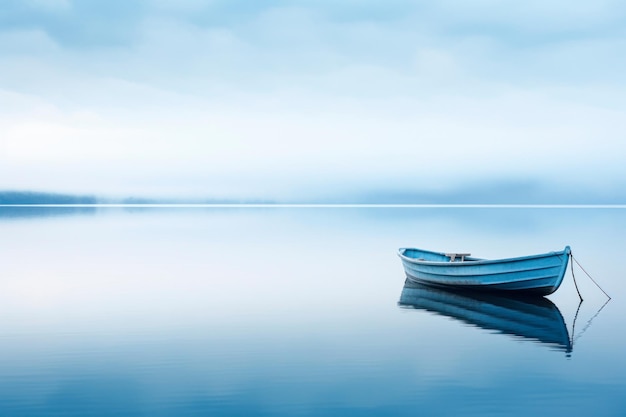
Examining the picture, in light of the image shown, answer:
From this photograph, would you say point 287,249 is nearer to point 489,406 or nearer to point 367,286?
point 367,286

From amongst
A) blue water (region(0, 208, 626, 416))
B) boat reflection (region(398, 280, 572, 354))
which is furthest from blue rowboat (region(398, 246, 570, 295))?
blue water (region(0, 208, 626, 416))

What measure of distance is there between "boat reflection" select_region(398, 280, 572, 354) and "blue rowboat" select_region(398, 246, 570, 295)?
0.45m

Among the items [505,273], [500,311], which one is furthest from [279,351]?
[505,273]

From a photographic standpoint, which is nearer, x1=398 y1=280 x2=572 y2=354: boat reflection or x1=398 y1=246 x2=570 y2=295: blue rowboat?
x1=398 y1=280 x2=572 y2=354: boat reflection

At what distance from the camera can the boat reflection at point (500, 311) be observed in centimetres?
2047

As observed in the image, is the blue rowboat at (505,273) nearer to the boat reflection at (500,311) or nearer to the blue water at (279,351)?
the boat reflection at (500,311)

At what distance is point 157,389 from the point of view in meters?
14.6

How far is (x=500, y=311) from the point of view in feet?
80.2

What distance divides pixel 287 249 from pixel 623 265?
2484 cm

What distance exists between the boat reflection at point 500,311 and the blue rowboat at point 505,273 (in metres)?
0.45

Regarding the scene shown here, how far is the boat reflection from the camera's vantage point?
67.2ft

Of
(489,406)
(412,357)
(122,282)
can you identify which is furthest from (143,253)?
(489,406)

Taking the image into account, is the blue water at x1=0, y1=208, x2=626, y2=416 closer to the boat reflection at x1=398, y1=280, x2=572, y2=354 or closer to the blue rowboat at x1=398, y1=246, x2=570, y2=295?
the boat reflection at x1=398, y1=280, x2=572, y2=354

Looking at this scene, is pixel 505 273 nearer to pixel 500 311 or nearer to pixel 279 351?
pixel 500 311
